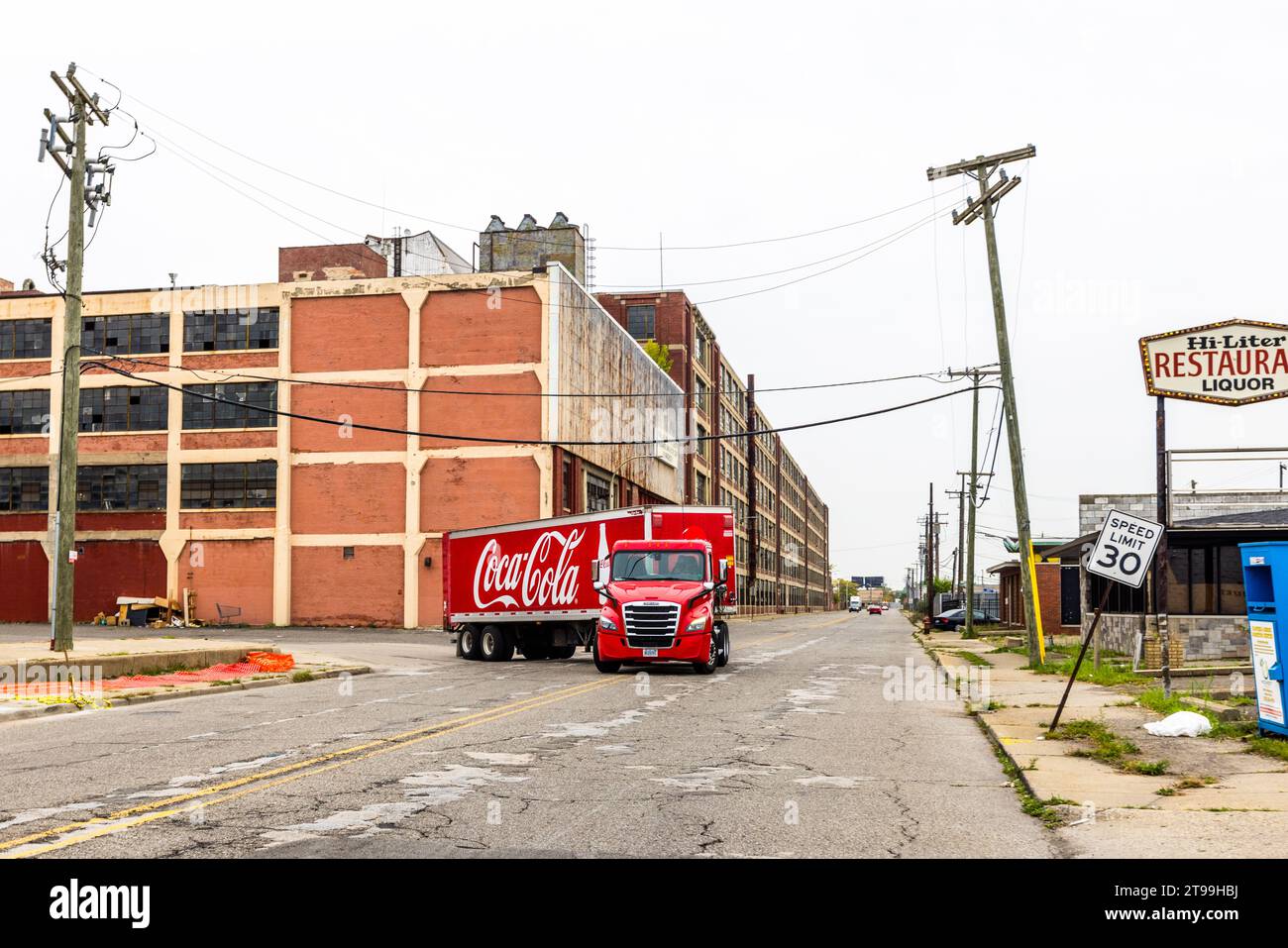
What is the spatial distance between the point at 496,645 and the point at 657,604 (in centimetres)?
793

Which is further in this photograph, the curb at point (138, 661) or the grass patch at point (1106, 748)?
the curb at point (138, 661)

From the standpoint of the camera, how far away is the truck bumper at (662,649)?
23.8 m

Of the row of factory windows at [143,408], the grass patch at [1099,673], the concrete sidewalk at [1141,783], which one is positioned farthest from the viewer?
the row of factory windows at [143,408]

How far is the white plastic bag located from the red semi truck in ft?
37.4

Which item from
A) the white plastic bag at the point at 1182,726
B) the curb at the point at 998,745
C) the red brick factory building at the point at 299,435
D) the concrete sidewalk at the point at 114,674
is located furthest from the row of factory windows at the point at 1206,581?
the red brick factory building at the point at 299,435

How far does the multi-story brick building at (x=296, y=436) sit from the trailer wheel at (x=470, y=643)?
56.6ft

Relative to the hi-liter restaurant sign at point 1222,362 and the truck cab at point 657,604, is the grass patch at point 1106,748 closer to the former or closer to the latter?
the hi-liter restaurant sign at point 1222,362

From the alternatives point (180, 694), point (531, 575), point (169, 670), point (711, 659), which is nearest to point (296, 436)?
point (531, 575)

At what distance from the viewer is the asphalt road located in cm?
769

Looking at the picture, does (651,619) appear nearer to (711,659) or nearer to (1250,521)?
(711,659)
